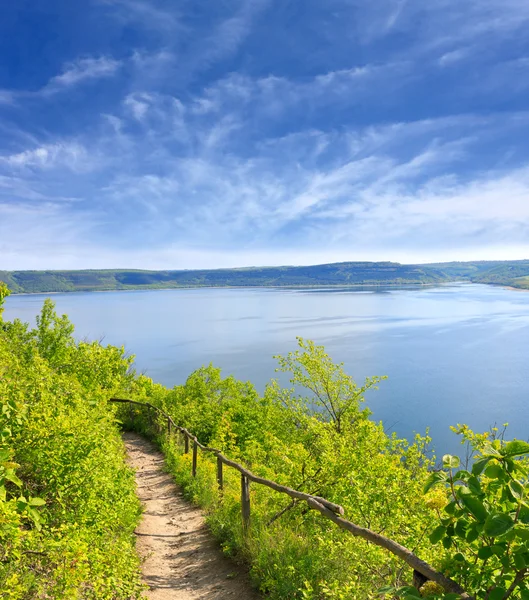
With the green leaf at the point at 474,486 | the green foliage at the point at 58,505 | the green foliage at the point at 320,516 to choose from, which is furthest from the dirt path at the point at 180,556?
the green leaf at the point at 474,486

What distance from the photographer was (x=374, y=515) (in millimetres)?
4895

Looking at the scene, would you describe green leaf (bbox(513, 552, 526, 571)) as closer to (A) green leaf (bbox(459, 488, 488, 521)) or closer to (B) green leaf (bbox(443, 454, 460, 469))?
(A) green leaf (bbox(459, 488, 488, 521))

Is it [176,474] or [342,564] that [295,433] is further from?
[342,564]

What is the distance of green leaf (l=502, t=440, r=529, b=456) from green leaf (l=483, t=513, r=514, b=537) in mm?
281

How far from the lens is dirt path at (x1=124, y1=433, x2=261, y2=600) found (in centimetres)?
562

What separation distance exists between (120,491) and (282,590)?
2947 millimetres

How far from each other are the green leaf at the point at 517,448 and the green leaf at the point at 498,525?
0.28 m

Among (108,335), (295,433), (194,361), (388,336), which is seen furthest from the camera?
(108,335)

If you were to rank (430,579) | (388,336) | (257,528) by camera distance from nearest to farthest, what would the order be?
(430,579)
(257,528)
(388,336)

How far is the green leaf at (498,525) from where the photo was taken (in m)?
1.78

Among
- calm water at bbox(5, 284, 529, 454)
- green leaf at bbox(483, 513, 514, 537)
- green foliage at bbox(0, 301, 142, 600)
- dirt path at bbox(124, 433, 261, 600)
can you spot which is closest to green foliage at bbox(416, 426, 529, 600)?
green leaf at bbox(483, 513, 514, 537)

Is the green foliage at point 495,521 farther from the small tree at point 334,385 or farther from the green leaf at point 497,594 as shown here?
the small tree at point 334,385

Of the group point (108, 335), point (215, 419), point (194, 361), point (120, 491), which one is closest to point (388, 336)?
point (194, 361)

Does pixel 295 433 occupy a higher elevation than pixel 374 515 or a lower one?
lower
